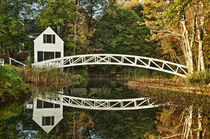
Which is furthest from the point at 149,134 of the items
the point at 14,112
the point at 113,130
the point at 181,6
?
the point at 181,6

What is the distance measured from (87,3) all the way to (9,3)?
28.6ft

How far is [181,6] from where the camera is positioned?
862 cm

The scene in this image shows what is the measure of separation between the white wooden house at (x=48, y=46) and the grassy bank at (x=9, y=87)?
45.6ft

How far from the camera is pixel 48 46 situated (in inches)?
894

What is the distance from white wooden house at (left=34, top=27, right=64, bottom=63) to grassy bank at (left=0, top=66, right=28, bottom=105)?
13.9 metres

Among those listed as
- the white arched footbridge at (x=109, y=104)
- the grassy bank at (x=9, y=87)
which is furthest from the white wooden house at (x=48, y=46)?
the white arched footbridge at (x=109, y=104)

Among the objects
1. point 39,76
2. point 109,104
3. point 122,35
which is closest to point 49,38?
point 122,35

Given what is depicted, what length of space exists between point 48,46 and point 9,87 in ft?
49.7

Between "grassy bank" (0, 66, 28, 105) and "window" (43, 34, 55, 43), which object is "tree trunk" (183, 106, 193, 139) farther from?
"window" (43, 34, 55, 43)

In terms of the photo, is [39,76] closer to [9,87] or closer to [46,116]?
[9,87]

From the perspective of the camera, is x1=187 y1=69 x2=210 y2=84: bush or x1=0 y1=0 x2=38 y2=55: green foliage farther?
x1=0 y1=0 x2=38 y2=55: green foliage

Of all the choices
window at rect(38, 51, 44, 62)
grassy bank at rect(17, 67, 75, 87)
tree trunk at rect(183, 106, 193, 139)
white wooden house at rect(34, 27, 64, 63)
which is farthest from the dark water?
window at rect(38, 51, 44, 62)

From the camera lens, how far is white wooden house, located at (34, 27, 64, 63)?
22547mm

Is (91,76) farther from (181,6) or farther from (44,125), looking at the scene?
(44,125)
